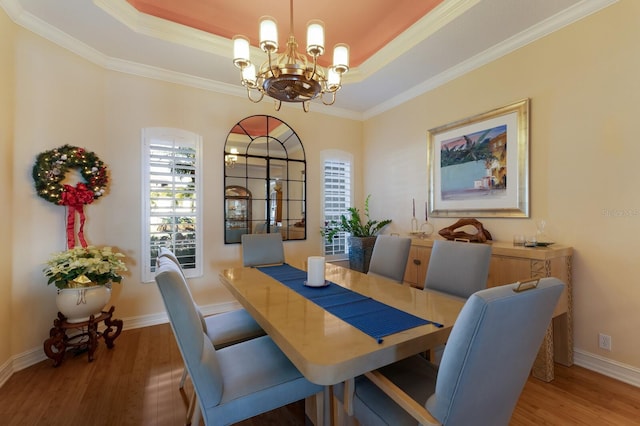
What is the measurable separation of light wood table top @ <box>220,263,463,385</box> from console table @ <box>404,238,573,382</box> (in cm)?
112

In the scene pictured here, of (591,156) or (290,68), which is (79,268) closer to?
(290,68)

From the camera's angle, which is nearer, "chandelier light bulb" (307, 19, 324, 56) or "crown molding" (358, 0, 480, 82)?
"chandelier light bulb" (307, 19, 324, 56)

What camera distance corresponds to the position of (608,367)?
2230 millimetres

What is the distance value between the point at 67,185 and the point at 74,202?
170 mm

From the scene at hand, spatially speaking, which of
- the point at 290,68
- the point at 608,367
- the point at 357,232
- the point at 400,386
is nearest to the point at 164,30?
the point at 290,68

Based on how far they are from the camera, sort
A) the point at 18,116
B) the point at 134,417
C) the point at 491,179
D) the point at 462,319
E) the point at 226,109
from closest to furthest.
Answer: the point at 462,319, the point at 134,417, the point at 18,116, the point at 491,179, the point at 226,109

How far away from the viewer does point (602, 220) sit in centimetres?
227

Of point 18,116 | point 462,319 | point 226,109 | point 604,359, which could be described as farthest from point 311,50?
point 604,359

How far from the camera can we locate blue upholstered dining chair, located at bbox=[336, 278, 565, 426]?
2.87 feet

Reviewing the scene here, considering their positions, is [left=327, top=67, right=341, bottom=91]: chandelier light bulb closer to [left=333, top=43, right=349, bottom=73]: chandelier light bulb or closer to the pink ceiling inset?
[left=333, top=43, right=349, bottom=73]: chandelier light bulb

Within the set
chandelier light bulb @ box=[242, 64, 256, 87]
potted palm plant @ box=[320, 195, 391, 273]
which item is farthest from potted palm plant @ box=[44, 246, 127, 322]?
potted palm plant @ box=[320, 195, 391, 273]

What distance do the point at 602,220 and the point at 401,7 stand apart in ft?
8.30

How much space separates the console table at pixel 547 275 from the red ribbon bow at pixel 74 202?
3.80 metres

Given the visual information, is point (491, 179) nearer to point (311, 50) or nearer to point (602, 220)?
point (602, 220)
